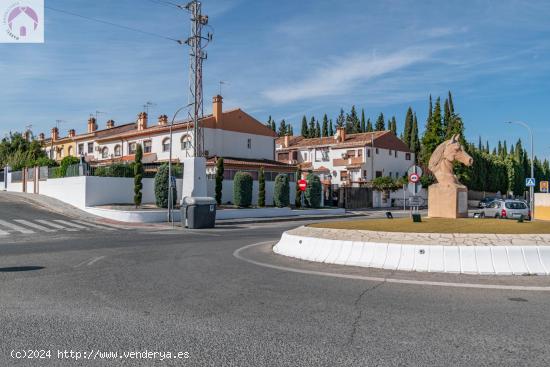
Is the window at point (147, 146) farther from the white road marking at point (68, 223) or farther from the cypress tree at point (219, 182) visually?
the white road marking at point (68, 223)

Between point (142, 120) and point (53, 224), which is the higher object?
point (142, 120)

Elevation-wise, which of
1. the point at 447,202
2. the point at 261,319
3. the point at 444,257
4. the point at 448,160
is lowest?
the point at 261,319

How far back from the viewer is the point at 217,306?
7133mm

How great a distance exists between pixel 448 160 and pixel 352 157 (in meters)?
49.8

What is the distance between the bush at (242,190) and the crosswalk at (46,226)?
12.1 metres

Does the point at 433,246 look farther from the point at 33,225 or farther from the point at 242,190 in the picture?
the point at 242,190

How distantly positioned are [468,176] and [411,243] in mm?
65017

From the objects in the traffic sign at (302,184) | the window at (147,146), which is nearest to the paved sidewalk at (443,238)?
the traffic sign at (302,184)

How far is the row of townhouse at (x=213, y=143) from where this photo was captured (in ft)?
163

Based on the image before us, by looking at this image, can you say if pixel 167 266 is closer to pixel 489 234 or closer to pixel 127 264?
pixel 127 264

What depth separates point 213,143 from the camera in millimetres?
51406

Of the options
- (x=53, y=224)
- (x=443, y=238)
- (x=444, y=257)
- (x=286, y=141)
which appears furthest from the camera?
(x=286, y=141)

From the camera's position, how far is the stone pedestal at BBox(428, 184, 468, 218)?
16.3 meters

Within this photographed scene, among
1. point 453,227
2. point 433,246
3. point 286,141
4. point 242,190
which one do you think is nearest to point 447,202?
point 453,227
